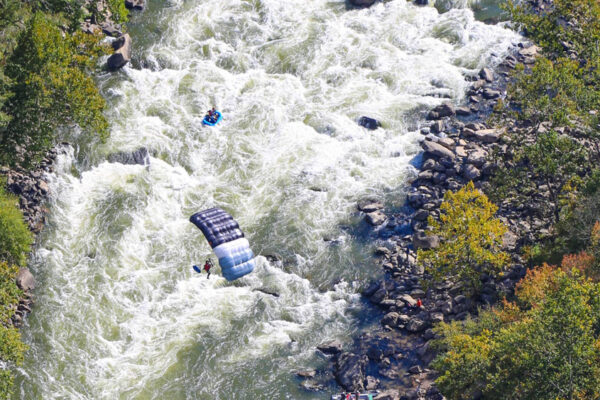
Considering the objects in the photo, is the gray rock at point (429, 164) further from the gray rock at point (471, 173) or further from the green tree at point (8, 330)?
the green tree at point (8, 330)

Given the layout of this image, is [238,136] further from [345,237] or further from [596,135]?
[596,135]

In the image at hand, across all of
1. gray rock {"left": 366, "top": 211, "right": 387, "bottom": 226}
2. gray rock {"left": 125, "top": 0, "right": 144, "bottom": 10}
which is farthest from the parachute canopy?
gray rock {"left": 125, "top": 0, "right": 144, "bottom": 10}

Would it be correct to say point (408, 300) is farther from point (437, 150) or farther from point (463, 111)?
point (463, 111)

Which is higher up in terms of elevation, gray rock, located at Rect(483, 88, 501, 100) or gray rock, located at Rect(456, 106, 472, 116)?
gray rock, located at Rect(483, 88, 501, 100)

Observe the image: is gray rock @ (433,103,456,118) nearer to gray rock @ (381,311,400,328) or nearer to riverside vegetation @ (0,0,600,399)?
riverside vegetation @ (0,0,600,399)

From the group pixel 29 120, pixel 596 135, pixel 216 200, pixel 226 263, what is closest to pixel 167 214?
pixel 216 200

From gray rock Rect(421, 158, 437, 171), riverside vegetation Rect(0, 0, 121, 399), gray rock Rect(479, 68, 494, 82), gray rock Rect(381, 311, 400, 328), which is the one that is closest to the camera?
gray rock Rect(381, 311, 400, 328)

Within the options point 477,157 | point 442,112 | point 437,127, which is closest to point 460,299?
point 477,157
